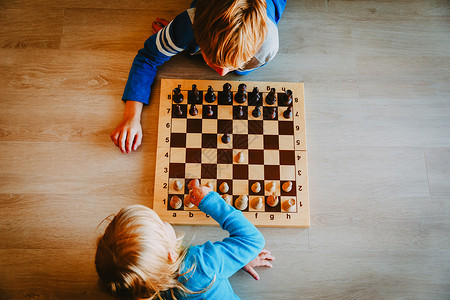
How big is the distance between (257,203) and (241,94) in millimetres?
536

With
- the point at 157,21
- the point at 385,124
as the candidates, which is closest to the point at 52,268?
the point at 157,21

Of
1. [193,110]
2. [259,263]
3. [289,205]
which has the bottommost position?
[259,263]

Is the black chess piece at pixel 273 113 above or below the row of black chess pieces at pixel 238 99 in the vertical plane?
below

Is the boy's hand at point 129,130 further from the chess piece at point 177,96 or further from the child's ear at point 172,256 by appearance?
the child's ear at point 172,256

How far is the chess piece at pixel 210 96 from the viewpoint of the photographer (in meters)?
1.43

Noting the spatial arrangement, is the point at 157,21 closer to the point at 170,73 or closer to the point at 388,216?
the point at 170,73

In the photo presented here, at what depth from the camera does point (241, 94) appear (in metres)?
1.44

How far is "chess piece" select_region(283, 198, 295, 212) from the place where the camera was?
133 centimetres

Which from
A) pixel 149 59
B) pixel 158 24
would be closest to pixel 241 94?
pixel 149 59

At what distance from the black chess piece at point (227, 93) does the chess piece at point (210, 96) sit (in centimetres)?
6

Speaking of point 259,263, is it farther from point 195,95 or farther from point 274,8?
point 274,8

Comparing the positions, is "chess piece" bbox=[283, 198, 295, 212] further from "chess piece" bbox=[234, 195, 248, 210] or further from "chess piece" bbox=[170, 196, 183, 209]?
"chess piece" bbox=[170, 196, 183, 209]

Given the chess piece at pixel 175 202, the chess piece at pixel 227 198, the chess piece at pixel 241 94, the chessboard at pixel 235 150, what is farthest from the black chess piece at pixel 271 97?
the chess piece at pixel 175 202

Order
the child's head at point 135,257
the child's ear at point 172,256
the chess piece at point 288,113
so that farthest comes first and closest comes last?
the chess piece at point 288,113
the child's ear at point 172,256
the child's head at point 135,257
